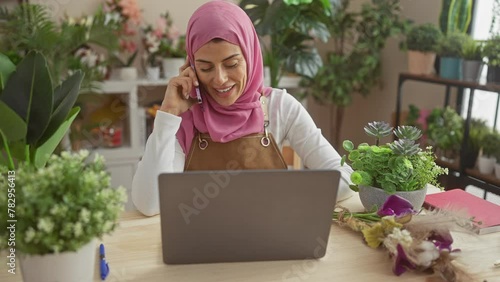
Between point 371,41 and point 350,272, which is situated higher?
point 371,41

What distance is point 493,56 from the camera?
2434 mm

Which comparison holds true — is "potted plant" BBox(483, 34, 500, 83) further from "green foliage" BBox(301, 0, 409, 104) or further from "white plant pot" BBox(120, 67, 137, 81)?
"white plant pot" BBox(120, 67, 137, 81)

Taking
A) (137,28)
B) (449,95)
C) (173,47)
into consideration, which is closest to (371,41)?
(449,95)

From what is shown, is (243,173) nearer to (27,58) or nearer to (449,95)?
(27,58)

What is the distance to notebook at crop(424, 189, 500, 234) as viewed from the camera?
3.57ft

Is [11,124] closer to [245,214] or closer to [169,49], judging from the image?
[245,214]

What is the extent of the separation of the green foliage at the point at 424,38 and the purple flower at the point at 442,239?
6.95 feet

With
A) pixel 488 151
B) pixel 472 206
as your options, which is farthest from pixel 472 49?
pixel 472 206

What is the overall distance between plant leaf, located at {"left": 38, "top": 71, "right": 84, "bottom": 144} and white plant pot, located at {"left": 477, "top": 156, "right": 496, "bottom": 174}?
7.23 ft

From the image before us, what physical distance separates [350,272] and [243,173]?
29 cm

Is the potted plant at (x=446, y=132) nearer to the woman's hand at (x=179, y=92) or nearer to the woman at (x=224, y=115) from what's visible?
the woman at (x=224, y=115)

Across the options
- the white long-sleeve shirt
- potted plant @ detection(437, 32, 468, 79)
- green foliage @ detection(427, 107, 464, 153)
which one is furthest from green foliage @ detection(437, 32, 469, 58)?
the white long-sleeve shirt

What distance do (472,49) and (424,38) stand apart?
361 mm

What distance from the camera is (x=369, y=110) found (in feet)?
12.6
